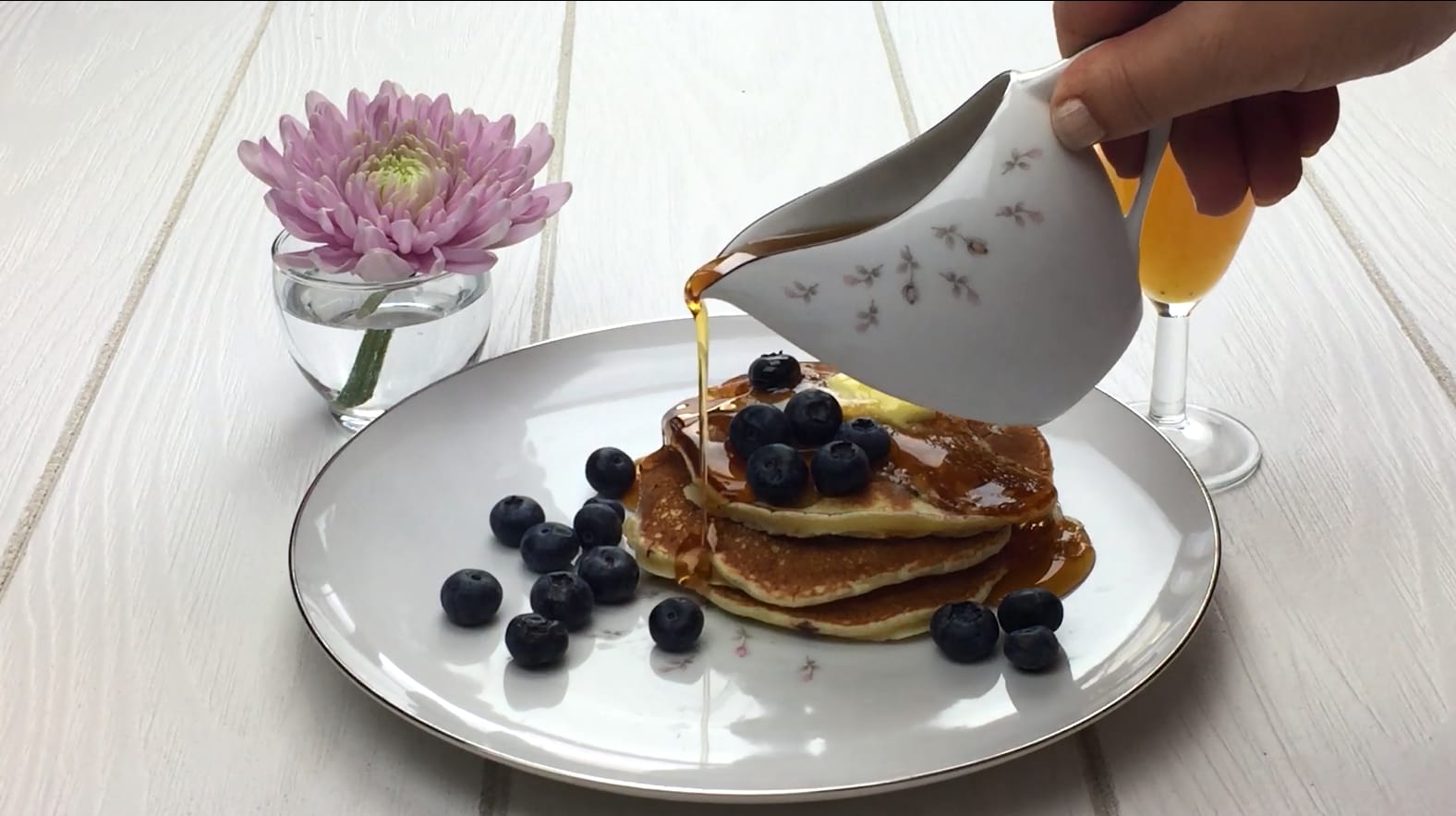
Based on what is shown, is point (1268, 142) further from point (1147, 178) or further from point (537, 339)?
point (537, 339)

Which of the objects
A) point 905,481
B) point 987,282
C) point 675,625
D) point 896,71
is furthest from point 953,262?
point 896,71

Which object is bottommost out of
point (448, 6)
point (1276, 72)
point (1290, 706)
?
point (448, 6)

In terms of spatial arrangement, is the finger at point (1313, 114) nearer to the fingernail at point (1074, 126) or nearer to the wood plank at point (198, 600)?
the fingernail at point (1074, 126)

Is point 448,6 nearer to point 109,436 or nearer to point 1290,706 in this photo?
point 109,436

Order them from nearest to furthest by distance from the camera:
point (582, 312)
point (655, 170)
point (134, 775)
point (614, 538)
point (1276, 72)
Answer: point (1276, 72) < point (134, 775) < point (614, 538) < point (582, 312) < point (655, 170)

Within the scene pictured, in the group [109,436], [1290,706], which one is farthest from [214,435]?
[1290,706]

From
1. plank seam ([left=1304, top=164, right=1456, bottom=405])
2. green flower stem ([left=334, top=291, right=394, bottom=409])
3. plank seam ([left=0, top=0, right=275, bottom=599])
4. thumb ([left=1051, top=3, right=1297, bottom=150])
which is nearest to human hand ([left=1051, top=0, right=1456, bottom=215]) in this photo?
thumb ([left=1051, top=3, right=1297, bottom=150])

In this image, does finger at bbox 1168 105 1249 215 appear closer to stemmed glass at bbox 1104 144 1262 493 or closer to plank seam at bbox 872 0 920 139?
stemmed glass at bbox 1104 144 1262 493
